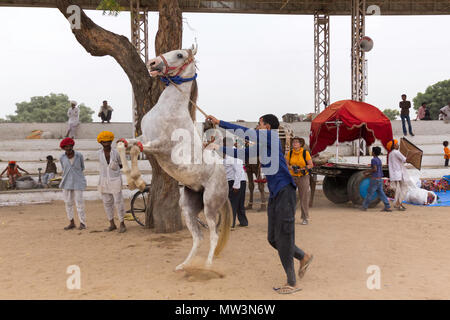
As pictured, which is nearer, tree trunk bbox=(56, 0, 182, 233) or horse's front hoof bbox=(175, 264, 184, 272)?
horse's front hoof bbox=(175, 264, 184, 272)

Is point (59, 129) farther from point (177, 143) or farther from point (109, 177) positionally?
point (177, 143)

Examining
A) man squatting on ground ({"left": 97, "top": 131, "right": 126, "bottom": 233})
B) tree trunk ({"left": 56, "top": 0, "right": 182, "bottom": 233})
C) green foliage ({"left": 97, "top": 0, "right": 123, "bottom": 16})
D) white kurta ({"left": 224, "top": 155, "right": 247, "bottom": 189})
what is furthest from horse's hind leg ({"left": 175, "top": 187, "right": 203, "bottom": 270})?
green foliage ({"left": 97, "top": 0, "right": 123, "bottom": 16})

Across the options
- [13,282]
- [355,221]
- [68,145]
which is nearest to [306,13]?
[355,221]

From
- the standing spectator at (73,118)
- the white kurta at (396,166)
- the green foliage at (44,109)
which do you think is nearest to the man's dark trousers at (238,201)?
the white kurta at (396,166)

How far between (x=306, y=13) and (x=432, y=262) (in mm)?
17039

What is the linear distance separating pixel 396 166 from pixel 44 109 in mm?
54299

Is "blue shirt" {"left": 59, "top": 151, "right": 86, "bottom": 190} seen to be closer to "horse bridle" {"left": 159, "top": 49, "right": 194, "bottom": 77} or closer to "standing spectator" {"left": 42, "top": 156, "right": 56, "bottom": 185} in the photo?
"horse bridle" {"left": 159, "top": 49, "right": 194, "bottom": 77}

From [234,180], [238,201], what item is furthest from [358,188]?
[234,180]

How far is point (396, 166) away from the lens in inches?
384

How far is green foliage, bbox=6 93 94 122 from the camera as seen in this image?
5247 cm

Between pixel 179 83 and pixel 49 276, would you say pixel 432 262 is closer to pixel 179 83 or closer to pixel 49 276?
pixel 179 83

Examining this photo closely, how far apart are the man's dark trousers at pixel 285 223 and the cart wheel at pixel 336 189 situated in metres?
6.87

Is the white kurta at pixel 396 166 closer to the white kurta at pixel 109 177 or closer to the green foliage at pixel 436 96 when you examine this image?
the white kurta at pixel 109 177

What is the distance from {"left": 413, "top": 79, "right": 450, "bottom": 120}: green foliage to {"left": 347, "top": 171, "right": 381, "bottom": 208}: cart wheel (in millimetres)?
41455
